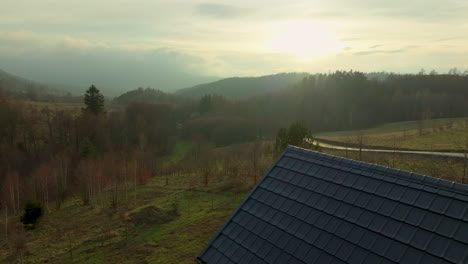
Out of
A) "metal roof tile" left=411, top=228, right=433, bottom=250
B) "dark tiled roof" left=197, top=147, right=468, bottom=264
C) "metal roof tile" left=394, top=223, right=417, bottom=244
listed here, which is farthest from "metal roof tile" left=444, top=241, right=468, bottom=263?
"metal roof tile" left=394, top=223, right=417, bottom=244

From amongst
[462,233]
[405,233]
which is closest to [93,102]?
[405,233]

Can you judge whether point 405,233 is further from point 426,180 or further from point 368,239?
point 426,180

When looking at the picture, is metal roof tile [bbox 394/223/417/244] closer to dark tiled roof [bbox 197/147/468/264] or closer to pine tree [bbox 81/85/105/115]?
dark tiled roof [bbox 197/147/468/264]

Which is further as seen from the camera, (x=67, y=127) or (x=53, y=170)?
(x=67, y=127)

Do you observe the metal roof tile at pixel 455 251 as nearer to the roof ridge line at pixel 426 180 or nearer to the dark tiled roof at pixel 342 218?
the dark tiled roof at pixel 342 218

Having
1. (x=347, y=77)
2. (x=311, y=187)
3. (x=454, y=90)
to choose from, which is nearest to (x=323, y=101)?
(x=347, y=77)

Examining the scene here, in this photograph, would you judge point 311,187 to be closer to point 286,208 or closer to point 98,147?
point 286,208
